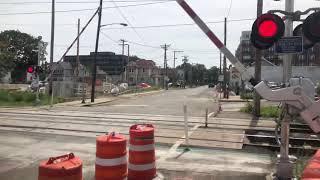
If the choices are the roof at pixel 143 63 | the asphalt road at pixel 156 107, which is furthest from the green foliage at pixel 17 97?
the roof at pixel 143 63

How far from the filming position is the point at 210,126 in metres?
18.1

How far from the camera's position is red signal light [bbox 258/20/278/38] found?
5906 millimetres

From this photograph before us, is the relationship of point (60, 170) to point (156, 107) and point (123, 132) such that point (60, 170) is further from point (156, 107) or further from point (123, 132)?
point (156, 107)

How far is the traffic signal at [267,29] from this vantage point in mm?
5898

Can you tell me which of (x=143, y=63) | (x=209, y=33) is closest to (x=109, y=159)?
(x=209, y=33)

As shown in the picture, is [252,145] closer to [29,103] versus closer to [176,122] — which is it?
[176,122]

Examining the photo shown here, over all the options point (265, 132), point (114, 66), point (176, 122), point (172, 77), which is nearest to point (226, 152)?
point (265, 132)

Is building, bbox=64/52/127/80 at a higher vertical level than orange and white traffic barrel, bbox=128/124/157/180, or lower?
higher

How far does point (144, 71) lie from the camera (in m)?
155

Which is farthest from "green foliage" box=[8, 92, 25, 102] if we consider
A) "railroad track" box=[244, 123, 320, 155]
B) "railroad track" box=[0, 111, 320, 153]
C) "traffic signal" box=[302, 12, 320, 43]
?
"traffic signal" box=[302, 12, 320, 43]

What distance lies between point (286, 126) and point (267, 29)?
227cm

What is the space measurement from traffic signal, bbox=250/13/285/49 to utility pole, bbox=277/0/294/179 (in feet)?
3.47

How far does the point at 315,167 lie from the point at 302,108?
0.71m

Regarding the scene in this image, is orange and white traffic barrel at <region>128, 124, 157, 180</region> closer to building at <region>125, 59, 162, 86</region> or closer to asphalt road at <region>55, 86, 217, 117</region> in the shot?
asphalt road at <region>55, 86, 217, 117</region>
